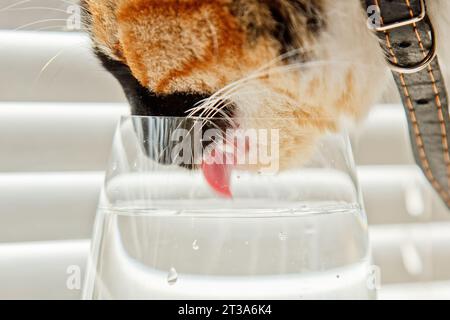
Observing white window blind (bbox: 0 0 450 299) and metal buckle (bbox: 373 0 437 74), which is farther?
white window blind (bbox: 0 0 450 299)

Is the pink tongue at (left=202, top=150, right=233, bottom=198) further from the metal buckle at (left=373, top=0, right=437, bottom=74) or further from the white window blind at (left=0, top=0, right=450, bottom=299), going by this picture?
the white window blind at (left=0, top=0, right=450, bottom=299)

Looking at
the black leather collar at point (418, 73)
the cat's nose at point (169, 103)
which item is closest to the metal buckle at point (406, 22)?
the black leather collar at point (418, 73)

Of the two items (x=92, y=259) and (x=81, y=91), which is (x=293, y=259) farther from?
(x=81, y=91)

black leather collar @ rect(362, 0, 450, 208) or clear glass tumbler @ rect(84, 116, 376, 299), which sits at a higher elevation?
black leather collar @ rect(362, 0, 450, 208)

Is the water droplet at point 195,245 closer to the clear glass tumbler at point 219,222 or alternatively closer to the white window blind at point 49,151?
the clear glass tumbler at point 219,222

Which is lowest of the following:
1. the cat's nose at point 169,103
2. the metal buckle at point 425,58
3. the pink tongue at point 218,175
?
the pink tongue at point 218,175

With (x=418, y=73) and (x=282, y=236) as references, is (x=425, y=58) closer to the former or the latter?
(x=418, y=73)

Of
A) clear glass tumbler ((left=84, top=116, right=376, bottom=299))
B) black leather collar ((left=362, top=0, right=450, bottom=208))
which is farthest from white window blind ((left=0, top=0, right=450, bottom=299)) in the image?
clear glass tumbler ((left=84, top=116, right=376, bottom=299))
